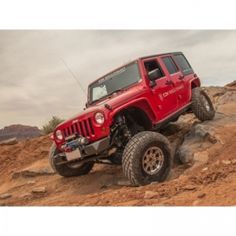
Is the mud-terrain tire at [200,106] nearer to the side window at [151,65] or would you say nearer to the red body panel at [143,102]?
the red body panel at [143,102]

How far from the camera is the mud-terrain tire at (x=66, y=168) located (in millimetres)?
6352

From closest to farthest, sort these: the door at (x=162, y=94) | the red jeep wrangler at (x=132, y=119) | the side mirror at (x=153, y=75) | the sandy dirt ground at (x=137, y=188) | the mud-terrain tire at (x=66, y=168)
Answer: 1. the sandy dirt ground at (x=137, y=188)
2. the red jeep wrangler at (x=132, y=119)
3. the side mirror at (x=153, y=75)
4. the door at (x=162, y=94)
5. the mud-terrain tire at (x=66, y=168)

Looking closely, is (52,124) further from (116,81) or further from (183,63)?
(183,63)

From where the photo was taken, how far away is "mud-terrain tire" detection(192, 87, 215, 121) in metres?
7.20

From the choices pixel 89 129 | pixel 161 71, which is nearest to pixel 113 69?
pixel 161 71

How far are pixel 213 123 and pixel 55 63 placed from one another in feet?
10.5

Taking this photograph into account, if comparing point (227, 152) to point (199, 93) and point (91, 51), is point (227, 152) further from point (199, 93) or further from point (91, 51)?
point (91, 51)

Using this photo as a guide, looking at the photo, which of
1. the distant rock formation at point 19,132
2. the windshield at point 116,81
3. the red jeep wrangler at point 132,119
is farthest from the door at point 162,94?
the distant rock formation at point 19,132

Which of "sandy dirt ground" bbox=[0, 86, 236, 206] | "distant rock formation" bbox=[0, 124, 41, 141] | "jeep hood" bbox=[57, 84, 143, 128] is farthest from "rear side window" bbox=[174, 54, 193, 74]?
"distant rock formation" bbox=[0, 124, 41, 141]

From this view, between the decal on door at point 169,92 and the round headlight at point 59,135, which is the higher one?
the decal on door at point 169,92

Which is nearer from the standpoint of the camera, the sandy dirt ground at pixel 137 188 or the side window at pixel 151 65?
the sandy dirt ground at pixel 137 188

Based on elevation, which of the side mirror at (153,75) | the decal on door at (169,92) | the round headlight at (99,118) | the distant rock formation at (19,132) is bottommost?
the distant rock formation at (19,132)

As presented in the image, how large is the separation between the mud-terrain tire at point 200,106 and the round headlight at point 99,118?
102 inches

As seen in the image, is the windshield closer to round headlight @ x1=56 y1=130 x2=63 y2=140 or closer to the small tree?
round headlight @ x1=56 y1=130 x2=63 y2=140
